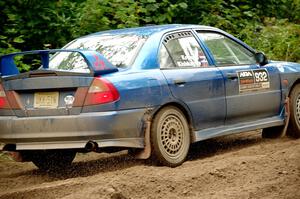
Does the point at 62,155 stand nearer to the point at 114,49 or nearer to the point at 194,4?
the point at 114,49

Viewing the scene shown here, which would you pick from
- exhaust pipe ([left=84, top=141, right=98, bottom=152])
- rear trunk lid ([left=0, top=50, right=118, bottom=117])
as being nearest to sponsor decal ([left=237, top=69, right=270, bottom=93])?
rear trunk lid ([left=0, top=50, right=118, bottom=117])

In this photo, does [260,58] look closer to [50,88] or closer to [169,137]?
[169,137]

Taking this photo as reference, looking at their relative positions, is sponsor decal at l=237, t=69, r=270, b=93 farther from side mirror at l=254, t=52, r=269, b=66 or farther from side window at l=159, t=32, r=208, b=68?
Answer: side window at l=159, t=32, r=208, b=68

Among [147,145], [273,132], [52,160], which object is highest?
A: [147,145]

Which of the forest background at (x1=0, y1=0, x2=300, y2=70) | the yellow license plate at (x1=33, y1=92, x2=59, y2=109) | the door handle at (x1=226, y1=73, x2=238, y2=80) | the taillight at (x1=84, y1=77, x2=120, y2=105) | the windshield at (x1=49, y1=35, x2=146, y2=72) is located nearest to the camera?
the taillight at (x1=84, y1=77, x2=120, y2=105)

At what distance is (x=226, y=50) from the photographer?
25.5ft

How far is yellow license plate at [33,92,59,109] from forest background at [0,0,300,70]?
3.30 meters

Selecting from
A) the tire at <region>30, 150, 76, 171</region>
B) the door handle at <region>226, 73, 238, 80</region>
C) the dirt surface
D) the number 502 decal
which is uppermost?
the door handle at <region>226, 73, 238, 80</region>

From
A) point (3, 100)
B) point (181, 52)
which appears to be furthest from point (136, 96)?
point (3, 100)

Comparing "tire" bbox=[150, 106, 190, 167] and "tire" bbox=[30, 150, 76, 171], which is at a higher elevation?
"tire" bbox=[150, 106, 190, 167]

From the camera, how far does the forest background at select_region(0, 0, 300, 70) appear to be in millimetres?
10156

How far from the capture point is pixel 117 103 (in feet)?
19.8

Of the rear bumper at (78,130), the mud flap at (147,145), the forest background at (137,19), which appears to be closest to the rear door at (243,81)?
the mud flap at (147,145)

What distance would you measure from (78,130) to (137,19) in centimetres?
550
